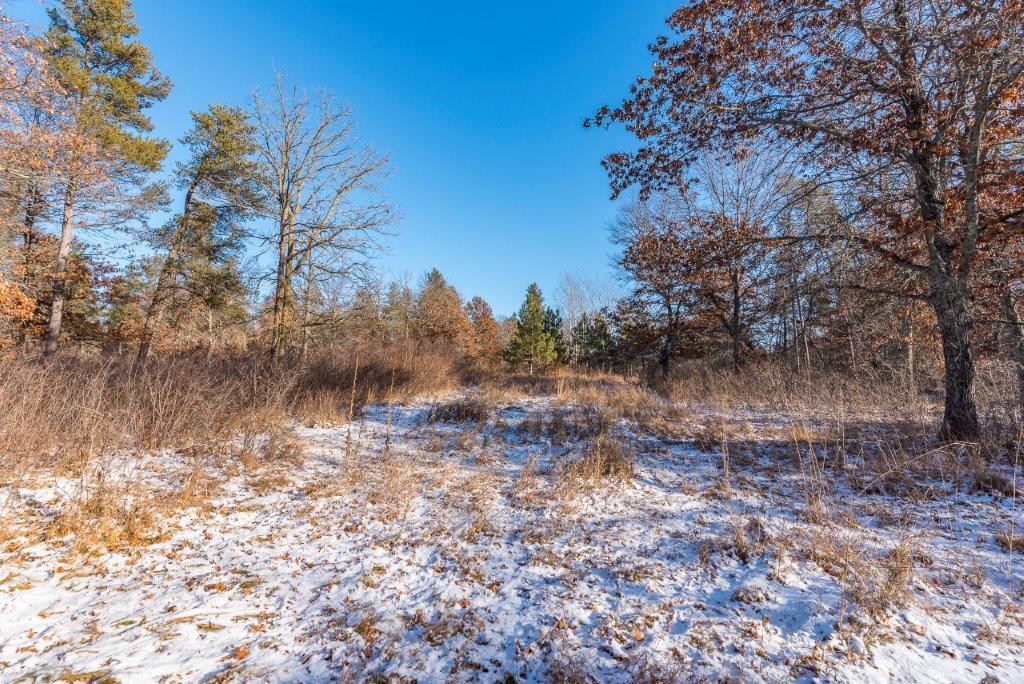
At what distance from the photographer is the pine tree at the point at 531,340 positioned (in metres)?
29.7

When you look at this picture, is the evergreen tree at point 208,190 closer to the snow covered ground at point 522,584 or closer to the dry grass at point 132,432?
the dry grass at point 132,432

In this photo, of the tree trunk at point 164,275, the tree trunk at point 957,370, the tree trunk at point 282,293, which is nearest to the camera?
the tree trunk at point 957,370

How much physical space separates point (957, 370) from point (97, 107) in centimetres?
2217

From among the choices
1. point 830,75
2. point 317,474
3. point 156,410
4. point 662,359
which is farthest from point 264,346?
point 662,359

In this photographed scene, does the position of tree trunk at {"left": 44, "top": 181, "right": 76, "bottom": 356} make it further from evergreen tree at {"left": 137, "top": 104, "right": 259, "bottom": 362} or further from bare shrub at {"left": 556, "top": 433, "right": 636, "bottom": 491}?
bare shrub at {"left": 556, "top": 433, "right": 636, "bottom": 491}

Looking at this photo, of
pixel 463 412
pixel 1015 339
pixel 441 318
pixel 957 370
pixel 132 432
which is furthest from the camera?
pixel 441 318

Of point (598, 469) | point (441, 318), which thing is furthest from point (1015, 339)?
point (441, 318)

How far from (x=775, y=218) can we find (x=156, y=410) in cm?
892

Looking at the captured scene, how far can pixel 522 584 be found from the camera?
2656mm

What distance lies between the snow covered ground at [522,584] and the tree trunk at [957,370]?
5.89 feet

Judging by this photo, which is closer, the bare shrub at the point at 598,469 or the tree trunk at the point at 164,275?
the bare shrub at the point at 598,469

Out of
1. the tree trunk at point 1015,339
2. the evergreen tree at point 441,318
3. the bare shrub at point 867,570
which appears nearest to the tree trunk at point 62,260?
the evergreen tree at point 441,318

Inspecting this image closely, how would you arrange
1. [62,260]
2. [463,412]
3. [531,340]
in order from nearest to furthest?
1. [463,412]
2. [62,260]
3. [531,340]

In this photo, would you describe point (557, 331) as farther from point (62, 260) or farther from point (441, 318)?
point (62, 260)
